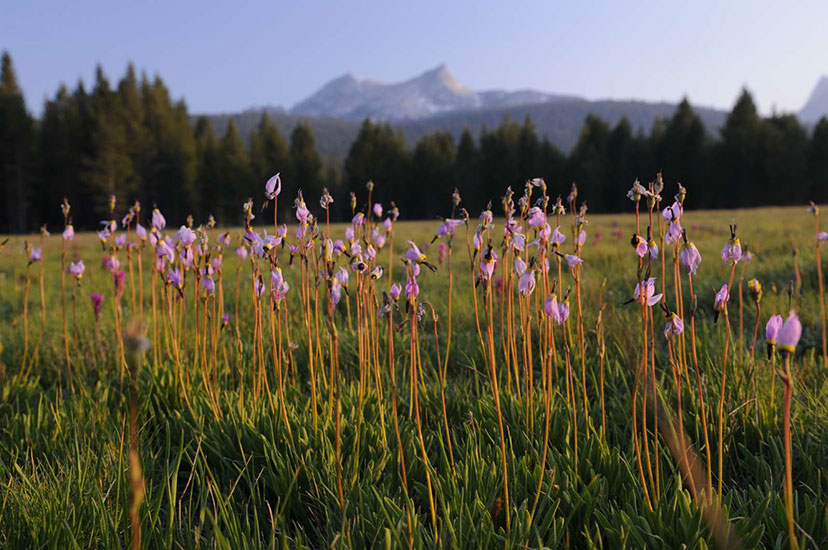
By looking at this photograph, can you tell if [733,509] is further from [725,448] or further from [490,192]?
[490,192]

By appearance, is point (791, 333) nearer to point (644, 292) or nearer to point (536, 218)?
point (644, 292)

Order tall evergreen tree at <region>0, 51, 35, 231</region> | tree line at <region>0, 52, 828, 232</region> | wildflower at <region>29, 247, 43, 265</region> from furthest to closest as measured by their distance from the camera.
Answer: tree line at <region>0, 52, 828, 232</region>
tall evergreen tree at <region>0, 51, 35, 231</region>
wildflower at <region>29, 247, 43, 265</region>

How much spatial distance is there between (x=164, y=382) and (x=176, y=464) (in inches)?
50.0

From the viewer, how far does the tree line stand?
147 ft

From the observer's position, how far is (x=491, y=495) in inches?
79.6

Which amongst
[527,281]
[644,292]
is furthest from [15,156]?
[644,292]

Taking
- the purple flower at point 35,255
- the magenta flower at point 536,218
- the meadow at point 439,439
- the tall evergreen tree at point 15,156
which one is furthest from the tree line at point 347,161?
the magenta flower at point 536,218

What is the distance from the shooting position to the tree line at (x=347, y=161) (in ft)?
147

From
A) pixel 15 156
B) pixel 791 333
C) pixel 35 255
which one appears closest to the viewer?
pixel 791 333

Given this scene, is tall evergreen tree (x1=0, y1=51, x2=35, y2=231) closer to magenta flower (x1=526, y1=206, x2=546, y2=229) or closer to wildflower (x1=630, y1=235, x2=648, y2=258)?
magenta flower (x1=526, y1=206, x2=546, y2=229)

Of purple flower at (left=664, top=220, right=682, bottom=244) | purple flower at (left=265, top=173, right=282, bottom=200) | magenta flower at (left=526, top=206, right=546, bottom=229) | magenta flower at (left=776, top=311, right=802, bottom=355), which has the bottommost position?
magenta flower at (left=776, top=311, right=802, bottom=355)

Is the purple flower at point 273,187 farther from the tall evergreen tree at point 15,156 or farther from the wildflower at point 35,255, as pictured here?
the tall evergreen tree at point 15,156

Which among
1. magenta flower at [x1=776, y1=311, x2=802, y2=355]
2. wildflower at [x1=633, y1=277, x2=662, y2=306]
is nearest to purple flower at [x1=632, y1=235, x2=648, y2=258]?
wildflower at [x1=633, y1=277, x2=662, y2=306]

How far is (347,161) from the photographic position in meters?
58.0
